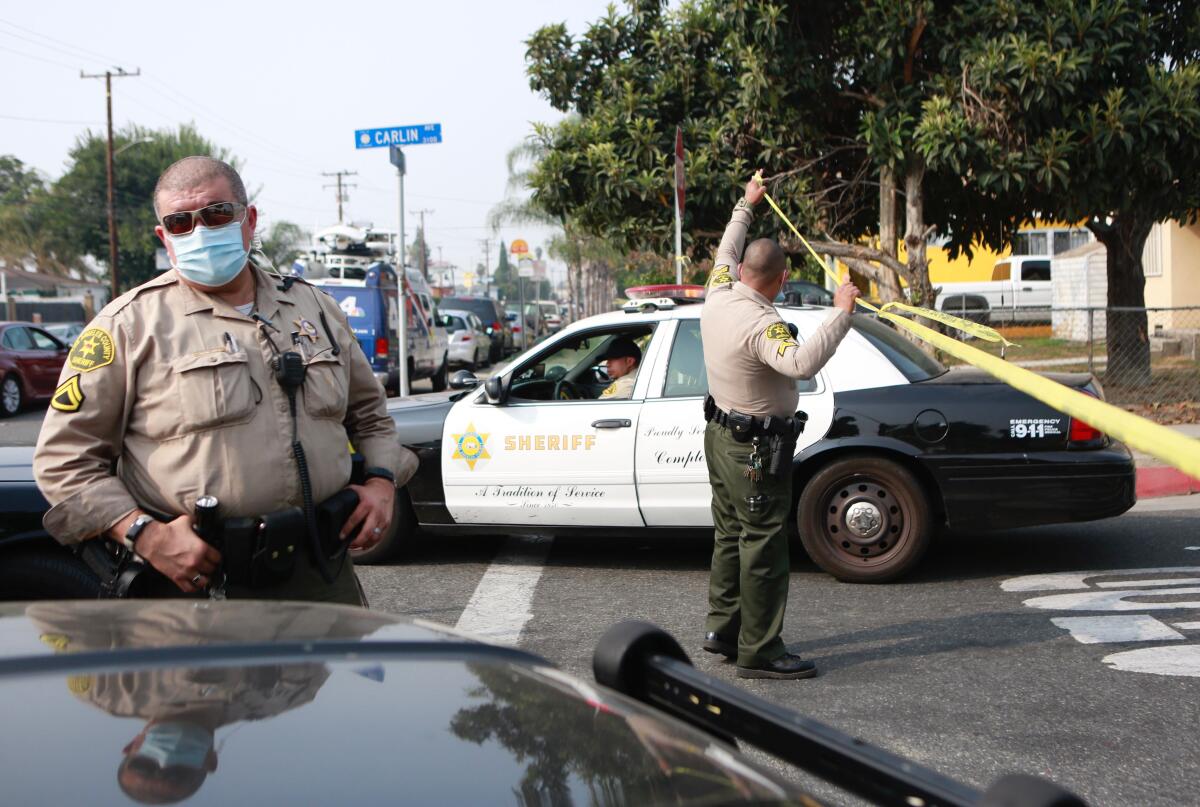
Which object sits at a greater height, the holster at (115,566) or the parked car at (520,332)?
the parked car at (520,332)

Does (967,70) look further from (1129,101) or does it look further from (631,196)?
(631,196)

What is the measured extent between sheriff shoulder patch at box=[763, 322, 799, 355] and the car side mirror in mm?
→ 2613

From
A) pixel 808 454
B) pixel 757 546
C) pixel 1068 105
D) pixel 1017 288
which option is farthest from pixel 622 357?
pixel 1017 288

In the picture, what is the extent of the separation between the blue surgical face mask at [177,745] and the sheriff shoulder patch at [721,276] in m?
4.24

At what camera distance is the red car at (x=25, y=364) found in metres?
19.0

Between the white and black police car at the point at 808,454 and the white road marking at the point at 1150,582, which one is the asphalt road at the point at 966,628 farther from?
the white and black police car at the point at 808,454

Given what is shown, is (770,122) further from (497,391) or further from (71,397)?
(71,397)

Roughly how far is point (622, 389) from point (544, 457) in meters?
0.62

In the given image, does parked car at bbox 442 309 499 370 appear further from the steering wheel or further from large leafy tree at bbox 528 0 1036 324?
the steering wheel

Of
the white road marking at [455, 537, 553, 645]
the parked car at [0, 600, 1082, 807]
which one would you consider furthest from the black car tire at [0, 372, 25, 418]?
the parked car at [0, 600, 1082, 807]

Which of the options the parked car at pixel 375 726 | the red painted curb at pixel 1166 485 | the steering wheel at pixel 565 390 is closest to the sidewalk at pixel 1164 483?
the red painted curb at pixel 1166 485

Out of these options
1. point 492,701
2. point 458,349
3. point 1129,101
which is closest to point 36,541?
point 492,701

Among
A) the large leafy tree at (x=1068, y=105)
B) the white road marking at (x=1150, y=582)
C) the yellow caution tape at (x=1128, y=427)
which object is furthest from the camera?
the large leafy tree at (x=1068, y=105)

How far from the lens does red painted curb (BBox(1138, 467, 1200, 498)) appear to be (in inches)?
368
